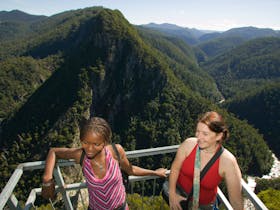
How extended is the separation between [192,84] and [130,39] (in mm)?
72321

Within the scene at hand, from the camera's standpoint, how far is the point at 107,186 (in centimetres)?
385

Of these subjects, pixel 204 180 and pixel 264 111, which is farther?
pixel 264 111

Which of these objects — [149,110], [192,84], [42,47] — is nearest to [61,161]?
[149,110]

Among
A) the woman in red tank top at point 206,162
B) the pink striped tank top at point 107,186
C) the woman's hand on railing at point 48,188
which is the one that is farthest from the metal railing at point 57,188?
the pink striped tank top at point 107,186

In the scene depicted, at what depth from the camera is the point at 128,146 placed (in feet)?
267

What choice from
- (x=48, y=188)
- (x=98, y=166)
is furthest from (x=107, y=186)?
(x=48, y=188)

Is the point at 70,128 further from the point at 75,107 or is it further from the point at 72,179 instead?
the point at 72,179

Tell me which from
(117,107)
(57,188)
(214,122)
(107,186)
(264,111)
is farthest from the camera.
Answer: (264,111)

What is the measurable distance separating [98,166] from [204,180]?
148 centimetres

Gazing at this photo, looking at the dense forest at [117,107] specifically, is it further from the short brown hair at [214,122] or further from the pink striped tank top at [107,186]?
the short brown hair at [214,122]

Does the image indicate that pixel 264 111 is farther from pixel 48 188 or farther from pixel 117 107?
pixel 48 188

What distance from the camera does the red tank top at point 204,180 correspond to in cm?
394

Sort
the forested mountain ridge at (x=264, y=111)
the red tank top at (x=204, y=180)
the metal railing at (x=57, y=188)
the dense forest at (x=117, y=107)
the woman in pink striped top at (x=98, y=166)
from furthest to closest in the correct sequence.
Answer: the forested mountain ridge at (x=264, y=111), the dense forest at (x=117, y=107), the red tank top at (x=204, y=180), the woman in pink striped top at (x=98, y=166), the metal railing at (x=57, y=188)

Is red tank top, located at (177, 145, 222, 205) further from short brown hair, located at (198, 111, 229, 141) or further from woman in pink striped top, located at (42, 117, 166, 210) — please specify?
woman in pink striped top, located at (42, 117, 166, 210)
